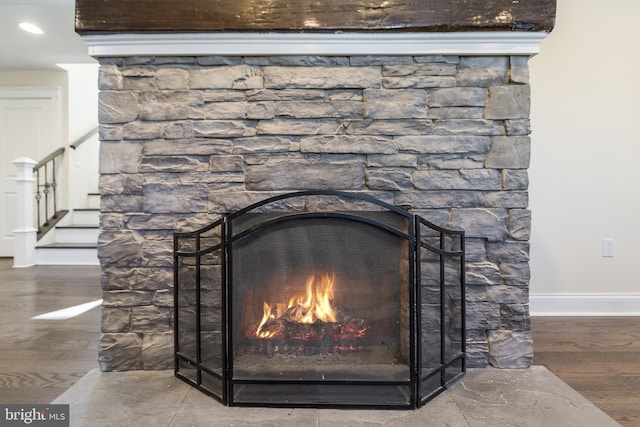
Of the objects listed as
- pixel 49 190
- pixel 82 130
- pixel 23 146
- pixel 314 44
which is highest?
pixel 82 130

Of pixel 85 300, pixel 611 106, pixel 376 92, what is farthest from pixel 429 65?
pixel 85 300

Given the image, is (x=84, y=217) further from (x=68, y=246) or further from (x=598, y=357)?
(x=598, y=357)

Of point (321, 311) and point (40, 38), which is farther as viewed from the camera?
point (40, 38)

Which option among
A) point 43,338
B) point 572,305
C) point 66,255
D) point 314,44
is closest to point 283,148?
point 314,44

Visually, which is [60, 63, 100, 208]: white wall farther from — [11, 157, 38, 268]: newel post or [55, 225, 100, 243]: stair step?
[11, 157, 38, 268]: newel post

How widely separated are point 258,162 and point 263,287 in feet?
1.67

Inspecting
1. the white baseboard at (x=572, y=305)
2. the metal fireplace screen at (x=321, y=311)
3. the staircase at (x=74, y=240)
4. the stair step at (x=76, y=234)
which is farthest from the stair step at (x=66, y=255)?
the white baseboard at (x=572, y=305)

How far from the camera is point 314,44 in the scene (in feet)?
5.07

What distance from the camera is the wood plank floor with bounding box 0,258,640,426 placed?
1442mm

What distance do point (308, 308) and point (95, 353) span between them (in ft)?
3.63

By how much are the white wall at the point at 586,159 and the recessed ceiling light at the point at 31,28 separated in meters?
4.17

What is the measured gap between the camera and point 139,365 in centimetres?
158

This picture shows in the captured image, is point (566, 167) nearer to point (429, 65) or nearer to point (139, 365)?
point (429, 65)

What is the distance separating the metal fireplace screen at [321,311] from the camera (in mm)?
1343
